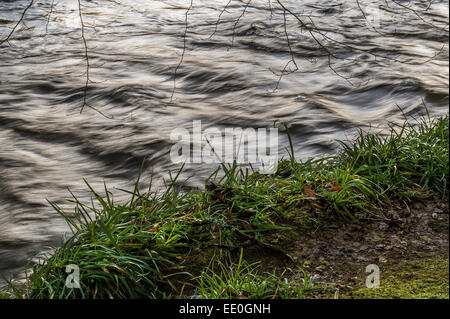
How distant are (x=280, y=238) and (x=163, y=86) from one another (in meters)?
3.78

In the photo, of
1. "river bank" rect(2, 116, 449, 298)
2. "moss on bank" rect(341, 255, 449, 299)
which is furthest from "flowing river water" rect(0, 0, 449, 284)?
"moss on bank" rect(341, 255, 449, 299)

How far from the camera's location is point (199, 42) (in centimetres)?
820

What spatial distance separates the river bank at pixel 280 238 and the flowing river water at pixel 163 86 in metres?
0.78

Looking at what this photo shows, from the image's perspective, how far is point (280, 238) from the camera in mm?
3344

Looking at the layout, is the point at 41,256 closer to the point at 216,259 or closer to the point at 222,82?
the point at 216,259

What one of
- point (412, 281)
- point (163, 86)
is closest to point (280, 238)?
point (412, 281)

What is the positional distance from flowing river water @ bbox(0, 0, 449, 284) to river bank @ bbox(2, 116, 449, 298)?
0.78 m

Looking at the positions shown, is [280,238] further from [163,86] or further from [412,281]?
[163,86]

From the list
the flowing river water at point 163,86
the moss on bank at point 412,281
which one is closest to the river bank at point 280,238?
the moss on bank at point 412,281

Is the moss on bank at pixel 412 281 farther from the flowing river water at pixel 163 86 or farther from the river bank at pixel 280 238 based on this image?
the flowing river water at pixel 163 86

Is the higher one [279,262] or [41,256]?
[279,262]

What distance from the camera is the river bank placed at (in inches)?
114
